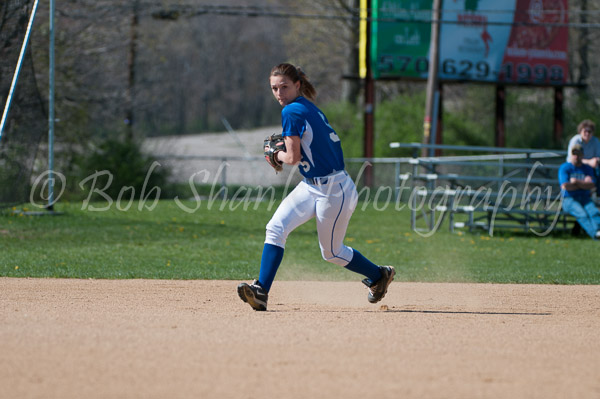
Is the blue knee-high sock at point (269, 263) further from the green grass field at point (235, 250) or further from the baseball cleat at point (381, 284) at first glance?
the green grass field at point (235, 250)

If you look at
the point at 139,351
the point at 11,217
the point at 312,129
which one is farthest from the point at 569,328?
the point at 11,217

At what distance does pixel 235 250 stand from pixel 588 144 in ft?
22.1

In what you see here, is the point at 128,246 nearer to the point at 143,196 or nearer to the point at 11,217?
the point at 11,217

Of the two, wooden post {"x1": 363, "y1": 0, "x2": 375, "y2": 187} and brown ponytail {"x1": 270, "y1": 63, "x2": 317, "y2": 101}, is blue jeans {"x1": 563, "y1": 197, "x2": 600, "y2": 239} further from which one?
wooden post {"x1": 363, "y1": 0, "x2": 375, "y2": 187}

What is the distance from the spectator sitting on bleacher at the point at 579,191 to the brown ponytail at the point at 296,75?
28.7 ft

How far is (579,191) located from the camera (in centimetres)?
1466

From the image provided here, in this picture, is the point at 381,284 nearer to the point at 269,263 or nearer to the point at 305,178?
the point at 269,263

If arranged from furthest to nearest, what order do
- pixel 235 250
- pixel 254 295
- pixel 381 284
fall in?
1. pixel 235 250
2. pixel 381 284
3. pixel 254 295

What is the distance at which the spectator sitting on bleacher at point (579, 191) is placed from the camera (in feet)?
47.6

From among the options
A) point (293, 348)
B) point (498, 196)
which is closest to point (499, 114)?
point (498, 196)

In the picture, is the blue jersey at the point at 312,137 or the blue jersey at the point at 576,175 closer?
the blue jersey at the point at 312,137

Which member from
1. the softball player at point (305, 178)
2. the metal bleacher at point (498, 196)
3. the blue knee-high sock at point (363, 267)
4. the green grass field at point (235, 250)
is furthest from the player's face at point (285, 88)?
the metal bleacher at point (498, 196)

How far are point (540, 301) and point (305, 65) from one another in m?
35.4

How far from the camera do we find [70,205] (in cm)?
2056
